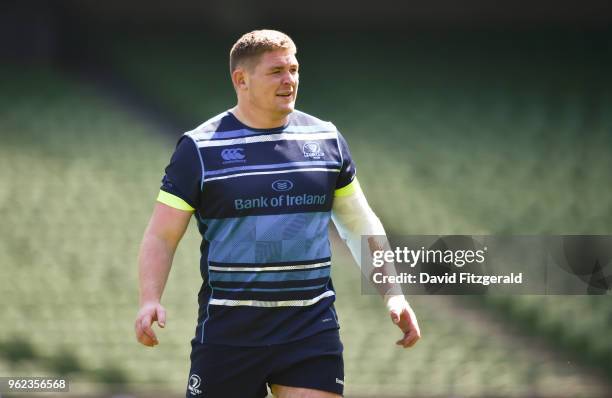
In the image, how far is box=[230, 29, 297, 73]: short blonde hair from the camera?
2.76m

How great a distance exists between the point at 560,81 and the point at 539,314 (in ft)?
19.5

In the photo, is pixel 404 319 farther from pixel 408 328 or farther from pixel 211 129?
pixel 211 129

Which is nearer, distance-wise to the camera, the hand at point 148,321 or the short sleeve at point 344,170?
the hand at point 148,321

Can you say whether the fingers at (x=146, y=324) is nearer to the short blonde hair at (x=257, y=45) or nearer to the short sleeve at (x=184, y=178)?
the short sleeve at (x=184, y=178)

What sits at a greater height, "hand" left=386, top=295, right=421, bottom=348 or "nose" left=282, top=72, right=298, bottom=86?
"nose" left=282, top=72, right=298, bottom=86

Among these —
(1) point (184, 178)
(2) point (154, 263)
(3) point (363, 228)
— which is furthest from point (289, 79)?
(2) point (154, 263)

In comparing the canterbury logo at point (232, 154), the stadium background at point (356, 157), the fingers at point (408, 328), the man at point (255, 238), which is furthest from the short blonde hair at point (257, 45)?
the stadium background at point (356, 157)

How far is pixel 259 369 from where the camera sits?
9.05 feet

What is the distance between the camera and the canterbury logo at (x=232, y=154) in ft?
9.01

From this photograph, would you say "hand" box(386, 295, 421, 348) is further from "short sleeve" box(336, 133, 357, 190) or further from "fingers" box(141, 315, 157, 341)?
"fingers" box(141, 315, 157, 341)

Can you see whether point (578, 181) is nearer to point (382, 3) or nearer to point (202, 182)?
point (382, 3)

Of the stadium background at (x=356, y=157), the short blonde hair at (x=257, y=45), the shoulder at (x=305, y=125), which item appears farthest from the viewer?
the stadium background at (x=356, y=157)

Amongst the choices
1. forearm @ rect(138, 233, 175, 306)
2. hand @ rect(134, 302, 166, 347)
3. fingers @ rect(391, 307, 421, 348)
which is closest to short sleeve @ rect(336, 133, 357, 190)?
fingers @ rect(391, 307, 421, 348)

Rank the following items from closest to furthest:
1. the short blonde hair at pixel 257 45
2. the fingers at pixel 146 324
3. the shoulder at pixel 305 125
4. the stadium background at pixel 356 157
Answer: the fingers at pixel 146 324, the short blonde hair at pixel 257 45, the shoulder at pixel 305 125, the stadium background at pixel 356 157
